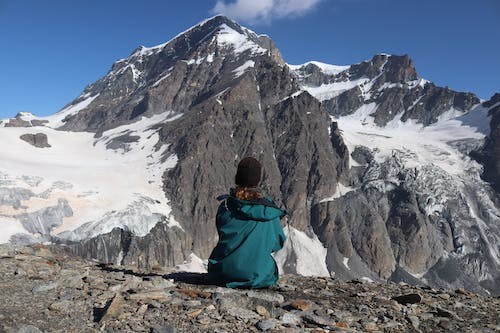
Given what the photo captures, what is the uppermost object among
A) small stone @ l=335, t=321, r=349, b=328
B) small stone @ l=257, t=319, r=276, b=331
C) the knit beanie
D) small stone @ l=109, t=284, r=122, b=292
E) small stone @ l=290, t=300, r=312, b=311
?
the knit beanie

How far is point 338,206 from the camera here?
622 feet

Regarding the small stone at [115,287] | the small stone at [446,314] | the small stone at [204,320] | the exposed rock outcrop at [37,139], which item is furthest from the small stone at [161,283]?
the exposed rock outcrop at [37,139]

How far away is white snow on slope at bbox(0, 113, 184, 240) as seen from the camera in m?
134

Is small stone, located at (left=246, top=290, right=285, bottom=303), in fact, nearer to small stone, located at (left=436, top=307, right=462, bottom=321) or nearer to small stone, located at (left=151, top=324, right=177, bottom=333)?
small stone, located at (left=151, top=324, right=177, bottom=333)

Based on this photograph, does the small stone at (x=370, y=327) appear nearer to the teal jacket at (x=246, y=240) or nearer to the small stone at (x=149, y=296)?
the teal jacket at (x=246, y=240)

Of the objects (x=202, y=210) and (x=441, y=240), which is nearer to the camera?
(x=202, y=210)

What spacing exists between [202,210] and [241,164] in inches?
6109

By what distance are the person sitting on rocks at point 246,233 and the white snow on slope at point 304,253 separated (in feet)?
471

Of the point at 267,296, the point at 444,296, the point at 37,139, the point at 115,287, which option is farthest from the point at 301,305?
the point at 37,139

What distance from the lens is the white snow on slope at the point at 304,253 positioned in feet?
511

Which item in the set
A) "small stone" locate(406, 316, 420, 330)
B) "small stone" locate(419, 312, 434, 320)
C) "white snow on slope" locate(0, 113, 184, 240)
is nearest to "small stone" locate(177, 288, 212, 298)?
"small stone" locate(406, 316, 420, 330)

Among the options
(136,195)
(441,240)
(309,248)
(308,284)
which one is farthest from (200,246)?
(308,284)

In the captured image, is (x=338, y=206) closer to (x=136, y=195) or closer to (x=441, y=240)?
(x=441, y=240)

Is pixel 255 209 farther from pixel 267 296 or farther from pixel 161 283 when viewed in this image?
pixel 161 283
